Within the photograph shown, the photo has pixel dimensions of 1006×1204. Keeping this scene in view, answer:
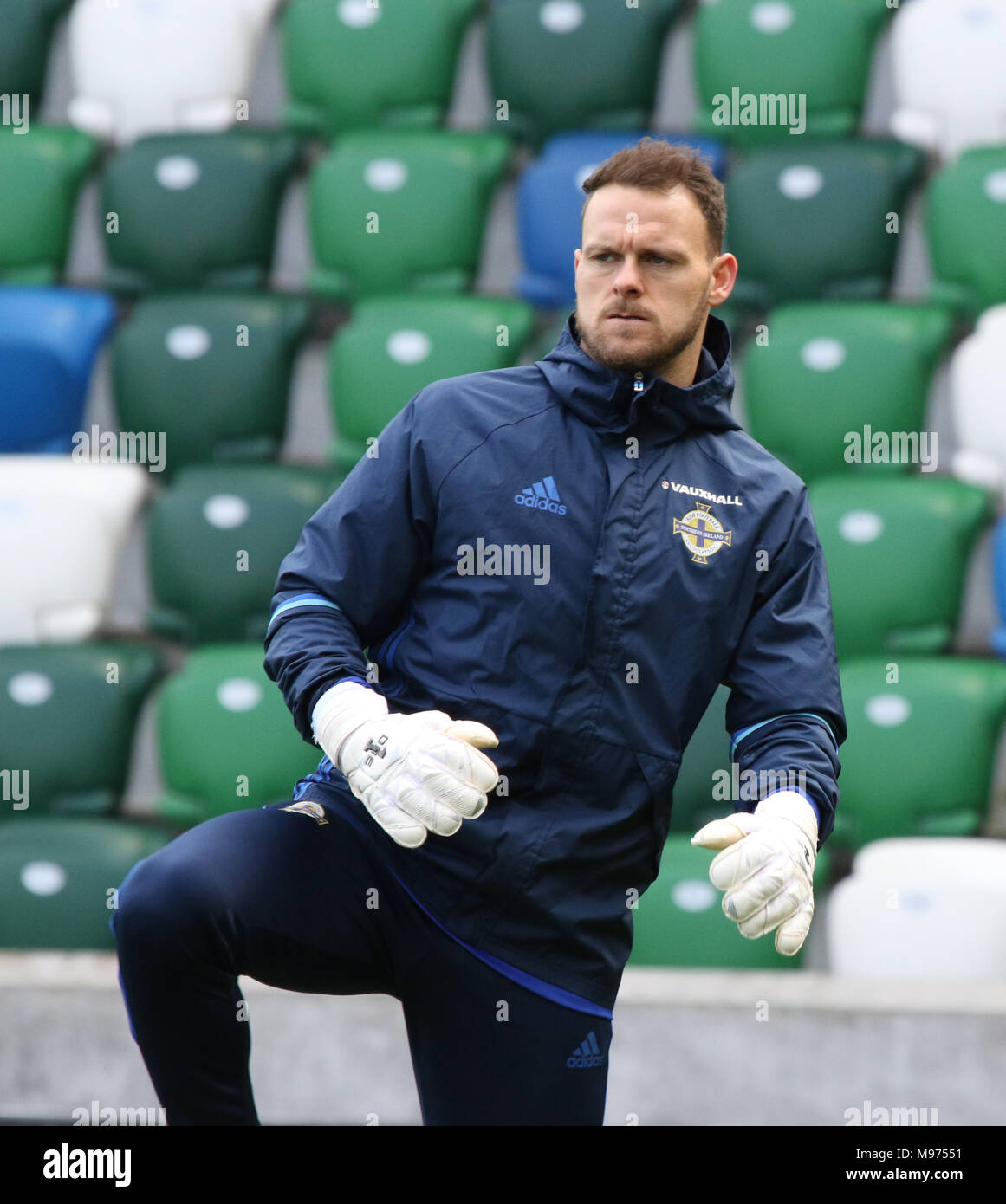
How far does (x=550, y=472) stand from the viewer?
1728mm

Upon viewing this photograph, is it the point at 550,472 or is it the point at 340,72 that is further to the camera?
the point at 340,72

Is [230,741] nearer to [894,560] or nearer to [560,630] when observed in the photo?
[894,560]

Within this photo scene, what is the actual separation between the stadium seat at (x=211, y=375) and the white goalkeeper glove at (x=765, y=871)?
2.25m

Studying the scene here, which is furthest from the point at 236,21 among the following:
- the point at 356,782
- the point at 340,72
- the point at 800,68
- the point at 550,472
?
the point at 356,782

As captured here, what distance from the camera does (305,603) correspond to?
1.66 meters

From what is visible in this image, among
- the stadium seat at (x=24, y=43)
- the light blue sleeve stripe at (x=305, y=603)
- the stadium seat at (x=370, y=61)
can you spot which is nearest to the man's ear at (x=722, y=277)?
the light blue sleeve stripe at (x=305, y=603)

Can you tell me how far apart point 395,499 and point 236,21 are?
285 cm

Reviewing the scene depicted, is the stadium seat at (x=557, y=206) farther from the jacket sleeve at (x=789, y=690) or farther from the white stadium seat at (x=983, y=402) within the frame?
the jacket sleeve at (x=789, y=690)

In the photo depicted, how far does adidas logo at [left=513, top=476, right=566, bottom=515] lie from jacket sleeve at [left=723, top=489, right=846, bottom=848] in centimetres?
24

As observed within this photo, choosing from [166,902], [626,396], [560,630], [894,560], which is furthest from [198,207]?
[166,902]

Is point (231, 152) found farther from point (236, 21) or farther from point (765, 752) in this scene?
point (765, 752)

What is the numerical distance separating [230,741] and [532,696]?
1.60 m

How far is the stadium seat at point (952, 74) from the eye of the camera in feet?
12.3
